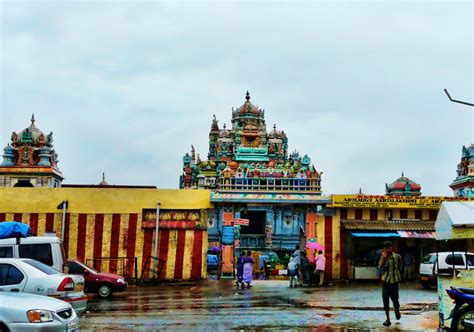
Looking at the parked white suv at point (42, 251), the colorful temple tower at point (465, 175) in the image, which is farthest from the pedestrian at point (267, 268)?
the colorful temple tower at point (465, 175)

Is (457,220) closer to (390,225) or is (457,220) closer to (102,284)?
(102,284)

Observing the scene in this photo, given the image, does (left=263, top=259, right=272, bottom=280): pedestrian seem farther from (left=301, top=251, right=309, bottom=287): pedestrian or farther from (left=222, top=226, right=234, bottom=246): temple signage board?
(left=301, top=251, right=309, bottom=287): pedestrian

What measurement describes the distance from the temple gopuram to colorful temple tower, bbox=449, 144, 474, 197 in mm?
14745

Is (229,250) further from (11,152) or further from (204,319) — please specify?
(11,152)

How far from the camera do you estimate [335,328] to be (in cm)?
1106

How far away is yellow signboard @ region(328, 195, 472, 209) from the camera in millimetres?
25344

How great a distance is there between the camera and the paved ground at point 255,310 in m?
11.4

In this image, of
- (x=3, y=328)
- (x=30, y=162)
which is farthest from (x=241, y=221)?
(x=30, y=162)

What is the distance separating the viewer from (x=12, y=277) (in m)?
10.4

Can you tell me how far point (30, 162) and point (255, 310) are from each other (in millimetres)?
46669

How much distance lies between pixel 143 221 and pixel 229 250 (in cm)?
427

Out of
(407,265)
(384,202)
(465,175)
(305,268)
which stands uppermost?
(465,175)

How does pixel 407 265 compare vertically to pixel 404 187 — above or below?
below

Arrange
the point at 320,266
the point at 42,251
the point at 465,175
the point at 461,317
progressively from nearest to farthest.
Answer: the point at 461,317 < the point at 42,251 < the point at 320,266 < the point at 465,175
